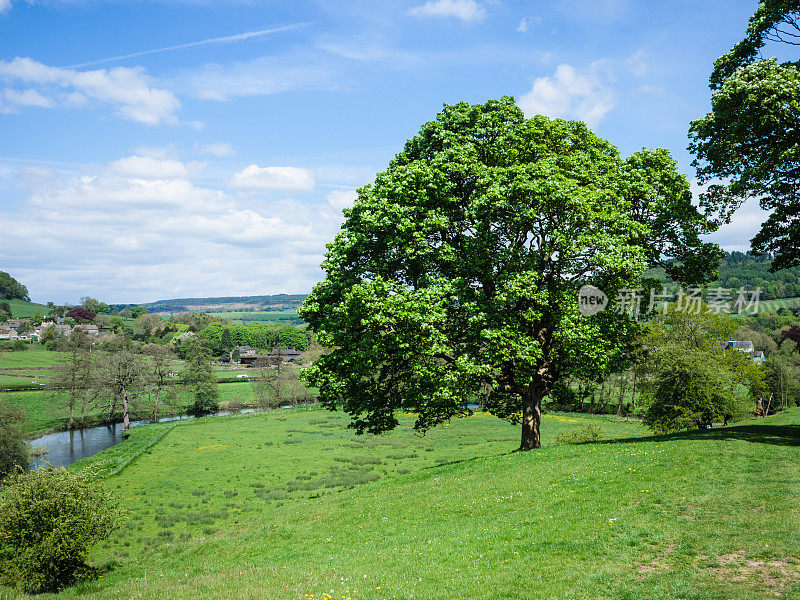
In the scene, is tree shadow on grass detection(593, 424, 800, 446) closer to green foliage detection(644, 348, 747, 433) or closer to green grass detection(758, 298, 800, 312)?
green foliage detection(644, 348, 747, 433)

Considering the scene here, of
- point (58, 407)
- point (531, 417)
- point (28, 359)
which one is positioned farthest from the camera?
point (28, 359)

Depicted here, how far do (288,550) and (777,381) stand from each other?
90851 millimetres

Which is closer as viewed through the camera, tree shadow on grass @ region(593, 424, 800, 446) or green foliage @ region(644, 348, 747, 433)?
tree shadow on grass @ region(593, 424, 800, 446)

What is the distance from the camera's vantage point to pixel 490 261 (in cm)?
2495

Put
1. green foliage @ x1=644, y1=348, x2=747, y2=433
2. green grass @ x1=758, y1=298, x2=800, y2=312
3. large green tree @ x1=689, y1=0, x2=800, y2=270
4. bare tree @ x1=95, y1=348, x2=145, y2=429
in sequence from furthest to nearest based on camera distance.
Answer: green grass @ x1=758, y1=298, x2=800, y2=312 → bare tree @ x1=95, y1=348, x2=145, y2=429 → green foliage @ x1=644, y1=348, x2=747, y2=433 → large green tree @ x1=689, y1=0, x2=800, y2=270

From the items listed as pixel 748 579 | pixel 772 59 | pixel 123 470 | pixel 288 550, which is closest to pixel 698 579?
pixel 748 579

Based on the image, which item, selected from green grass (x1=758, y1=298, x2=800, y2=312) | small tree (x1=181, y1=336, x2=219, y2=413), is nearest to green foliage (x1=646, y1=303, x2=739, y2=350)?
small tree (x1=181, y1=336, x2=219, y2=413)

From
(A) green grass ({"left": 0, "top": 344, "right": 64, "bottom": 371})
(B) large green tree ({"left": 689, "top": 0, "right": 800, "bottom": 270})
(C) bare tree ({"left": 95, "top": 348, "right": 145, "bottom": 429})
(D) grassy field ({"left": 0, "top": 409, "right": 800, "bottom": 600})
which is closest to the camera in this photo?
(D) grassy field ({"left": 0, "top": 409, "right": 800, "bottom": 600})

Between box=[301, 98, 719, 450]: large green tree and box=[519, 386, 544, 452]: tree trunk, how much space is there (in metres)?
0.12

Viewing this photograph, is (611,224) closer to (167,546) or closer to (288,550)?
(288,550)

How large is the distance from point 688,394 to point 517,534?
31.5m

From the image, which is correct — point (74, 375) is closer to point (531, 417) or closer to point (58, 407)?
point (58, 407)

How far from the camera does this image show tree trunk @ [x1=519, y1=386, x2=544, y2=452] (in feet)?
91.9
